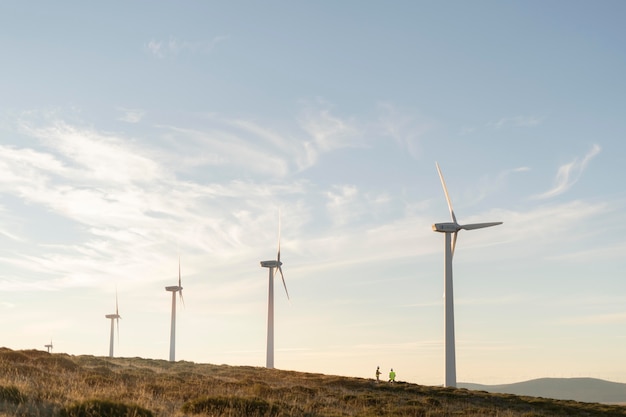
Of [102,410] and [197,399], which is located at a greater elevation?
[102,410]

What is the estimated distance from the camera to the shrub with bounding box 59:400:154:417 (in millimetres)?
20516

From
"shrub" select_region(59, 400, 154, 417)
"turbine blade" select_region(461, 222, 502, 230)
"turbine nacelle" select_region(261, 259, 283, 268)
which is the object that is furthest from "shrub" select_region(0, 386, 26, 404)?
"turbine nacelle" select_region(261, 259, 283, 268)

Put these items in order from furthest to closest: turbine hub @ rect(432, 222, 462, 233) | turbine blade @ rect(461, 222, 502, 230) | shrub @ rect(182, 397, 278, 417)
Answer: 1. turbine hub @ rect(432, 222, 462, 233)
2. turbine blade @ rect(461, 222, 502, 230)
3. shrub @ rect(182, 397, 278, 417)

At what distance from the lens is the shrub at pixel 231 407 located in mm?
25625

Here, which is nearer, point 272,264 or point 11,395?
point 11,395

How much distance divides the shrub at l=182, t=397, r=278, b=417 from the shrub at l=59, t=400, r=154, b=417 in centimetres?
388

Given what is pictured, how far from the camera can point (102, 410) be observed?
21047 mm

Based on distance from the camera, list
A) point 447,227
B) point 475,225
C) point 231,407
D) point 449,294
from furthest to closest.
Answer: point 447,227 < point 475,225 < point 449,294 < point 231,407

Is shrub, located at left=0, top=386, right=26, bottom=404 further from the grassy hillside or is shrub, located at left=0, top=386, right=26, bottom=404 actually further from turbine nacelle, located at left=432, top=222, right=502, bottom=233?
turbine nacelle, located at left=432, top=222, right=502, bottom=233

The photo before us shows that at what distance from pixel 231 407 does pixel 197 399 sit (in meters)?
2.21

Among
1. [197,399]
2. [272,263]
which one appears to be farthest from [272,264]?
[197,399]

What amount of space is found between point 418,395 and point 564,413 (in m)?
11.3

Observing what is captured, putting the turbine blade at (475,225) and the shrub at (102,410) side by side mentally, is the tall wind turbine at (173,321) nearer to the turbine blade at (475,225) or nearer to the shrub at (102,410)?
the turbine blade at (475,225)

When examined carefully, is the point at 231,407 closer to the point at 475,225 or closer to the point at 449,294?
the point at 449,294
